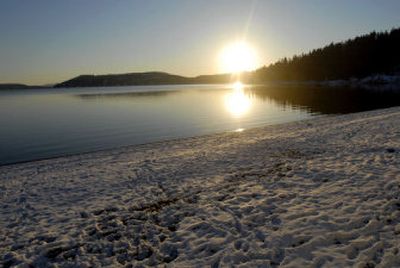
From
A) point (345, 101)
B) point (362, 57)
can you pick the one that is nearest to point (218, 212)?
point (345, 101)

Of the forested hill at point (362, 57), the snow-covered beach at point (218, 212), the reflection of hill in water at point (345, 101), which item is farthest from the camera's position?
the forested hill at point (362, 57)

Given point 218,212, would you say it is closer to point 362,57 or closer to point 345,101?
point 345,101

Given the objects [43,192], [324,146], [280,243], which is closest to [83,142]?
[43,192]

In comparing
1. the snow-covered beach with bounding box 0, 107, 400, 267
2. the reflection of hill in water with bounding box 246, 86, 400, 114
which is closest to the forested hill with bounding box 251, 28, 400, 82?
the reflection of hill in water with bounding box 246, 86, 400, 114

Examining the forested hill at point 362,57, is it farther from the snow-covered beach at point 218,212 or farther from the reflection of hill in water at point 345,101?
the snow-covered beach at point 218,212

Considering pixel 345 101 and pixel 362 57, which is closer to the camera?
pixel 345 101

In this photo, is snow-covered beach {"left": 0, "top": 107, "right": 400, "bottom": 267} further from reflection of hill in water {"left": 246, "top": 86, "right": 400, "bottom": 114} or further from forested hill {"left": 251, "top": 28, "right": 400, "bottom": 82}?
forested hill {"left": 251, "top": 28, "right": 400, "bottom": 82}

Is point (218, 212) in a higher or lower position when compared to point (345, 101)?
lower

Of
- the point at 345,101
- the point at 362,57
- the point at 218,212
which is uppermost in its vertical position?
the point at 362,57

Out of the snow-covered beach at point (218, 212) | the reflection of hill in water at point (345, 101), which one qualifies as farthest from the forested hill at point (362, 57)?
the snow-covered beach at point (218, 212)

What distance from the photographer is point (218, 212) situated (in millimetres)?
10281

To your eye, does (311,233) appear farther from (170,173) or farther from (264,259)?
(170,173)

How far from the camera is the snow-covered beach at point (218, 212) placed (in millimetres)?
7730

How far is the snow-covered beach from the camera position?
25.4 ft
